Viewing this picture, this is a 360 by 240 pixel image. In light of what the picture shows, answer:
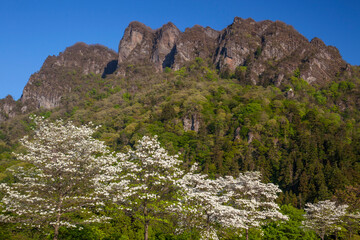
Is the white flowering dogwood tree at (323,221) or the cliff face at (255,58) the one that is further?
the cliff face at (255,58)

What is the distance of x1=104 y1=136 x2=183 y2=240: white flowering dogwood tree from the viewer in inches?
645

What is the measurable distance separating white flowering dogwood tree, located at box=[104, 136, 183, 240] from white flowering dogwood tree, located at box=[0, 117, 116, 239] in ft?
3.81

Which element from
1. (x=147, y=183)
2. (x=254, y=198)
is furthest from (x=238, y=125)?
(x=147, y=183)

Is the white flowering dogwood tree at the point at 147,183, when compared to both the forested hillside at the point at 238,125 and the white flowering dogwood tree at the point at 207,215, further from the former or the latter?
the white flowering dogwood tree at the point at 207,215

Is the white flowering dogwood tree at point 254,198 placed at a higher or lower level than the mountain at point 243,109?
lower

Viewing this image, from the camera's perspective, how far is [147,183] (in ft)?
55.9

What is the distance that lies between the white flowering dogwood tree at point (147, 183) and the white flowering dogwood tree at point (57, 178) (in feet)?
3.81

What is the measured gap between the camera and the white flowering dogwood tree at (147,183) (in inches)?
645

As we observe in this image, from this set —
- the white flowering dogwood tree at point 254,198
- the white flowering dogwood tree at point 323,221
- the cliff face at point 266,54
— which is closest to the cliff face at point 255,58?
the cliff face at point 266,54

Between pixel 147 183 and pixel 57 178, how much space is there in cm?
522

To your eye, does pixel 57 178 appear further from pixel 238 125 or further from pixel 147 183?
pixel 238 125

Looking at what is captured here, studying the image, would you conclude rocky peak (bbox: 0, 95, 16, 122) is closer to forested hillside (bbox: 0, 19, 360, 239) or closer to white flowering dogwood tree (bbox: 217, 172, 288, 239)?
forested hillside (bbox: 0, 19, 360, 239)

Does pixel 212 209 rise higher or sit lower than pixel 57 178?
lower

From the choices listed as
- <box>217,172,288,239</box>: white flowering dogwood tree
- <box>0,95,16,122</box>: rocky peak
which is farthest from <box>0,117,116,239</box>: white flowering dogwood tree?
<box>0,95,16,122</box>: rocky peak
